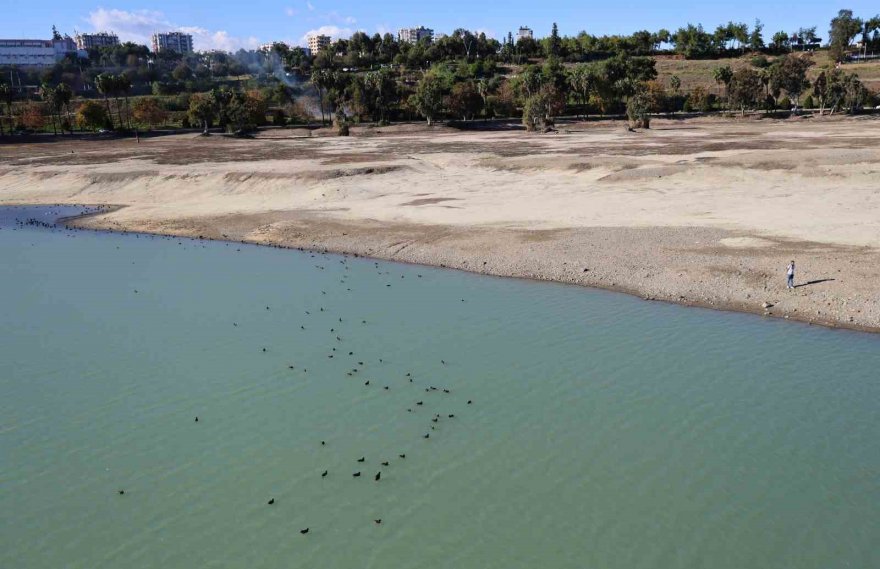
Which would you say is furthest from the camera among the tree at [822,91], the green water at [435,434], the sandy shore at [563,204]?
the tree at [822,91]

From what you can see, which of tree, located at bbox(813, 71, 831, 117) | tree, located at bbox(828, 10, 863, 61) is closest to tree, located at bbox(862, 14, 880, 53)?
tree, located at bbox(828, 10, 863, 61)

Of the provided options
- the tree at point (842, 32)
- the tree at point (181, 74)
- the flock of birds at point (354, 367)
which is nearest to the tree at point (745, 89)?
the tree at point (842, 32)

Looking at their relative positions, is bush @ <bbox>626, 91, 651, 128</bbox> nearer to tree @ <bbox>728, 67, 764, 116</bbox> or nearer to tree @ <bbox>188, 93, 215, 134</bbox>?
tree @ <bbox>728, 67, 764, 116</bbox>

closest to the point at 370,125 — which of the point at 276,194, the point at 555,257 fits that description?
the point at 276,194

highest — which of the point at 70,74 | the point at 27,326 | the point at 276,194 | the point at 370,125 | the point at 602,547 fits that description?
the point at 70,74

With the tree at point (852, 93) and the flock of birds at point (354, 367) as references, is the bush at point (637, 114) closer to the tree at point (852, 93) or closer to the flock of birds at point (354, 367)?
the tree at point (852, 93)

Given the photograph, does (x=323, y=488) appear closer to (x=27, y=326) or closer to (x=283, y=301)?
A: (x=283, y=301)
